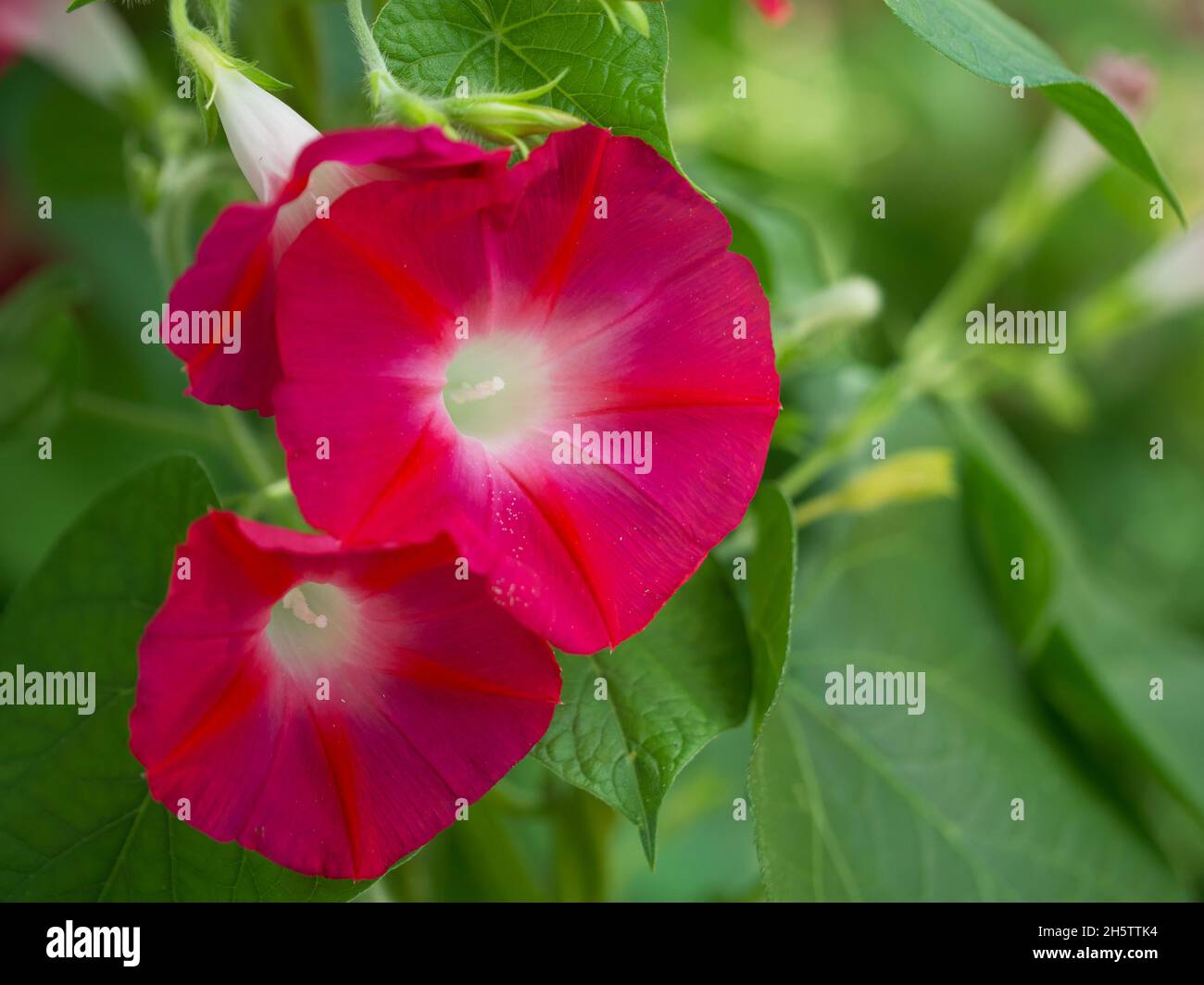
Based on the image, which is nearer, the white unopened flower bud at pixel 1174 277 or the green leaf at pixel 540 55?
the green leaf at pixel 540 55

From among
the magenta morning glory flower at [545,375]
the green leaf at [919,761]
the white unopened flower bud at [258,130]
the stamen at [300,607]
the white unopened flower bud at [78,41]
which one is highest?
the white unopened flower bud at [78,41]

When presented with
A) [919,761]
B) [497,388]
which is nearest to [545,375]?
[497,388]

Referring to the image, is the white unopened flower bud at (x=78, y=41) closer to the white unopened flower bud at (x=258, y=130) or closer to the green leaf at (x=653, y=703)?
the white unopened flower bud at (x=258, y=130)

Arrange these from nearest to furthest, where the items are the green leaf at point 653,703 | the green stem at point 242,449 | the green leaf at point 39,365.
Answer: the green leaf at point 653,703 → the green stem at point 242,449 → the green leaf at point 39,365

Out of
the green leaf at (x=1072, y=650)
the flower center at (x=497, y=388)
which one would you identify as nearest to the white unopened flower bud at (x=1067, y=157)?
the green leaf at (x=1072, y=650)

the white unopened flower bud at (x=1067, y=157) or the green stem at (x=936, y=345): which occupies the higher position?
the white unopened flower bud at (x=1067, y=157)

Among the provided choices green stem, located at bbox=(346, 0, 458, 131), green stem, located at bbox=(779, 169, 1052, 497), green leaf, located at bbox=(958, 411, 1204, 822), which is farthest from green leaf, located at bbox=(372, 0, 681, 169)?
green leaf, located at bbox=(958, 411, 1204, 822)

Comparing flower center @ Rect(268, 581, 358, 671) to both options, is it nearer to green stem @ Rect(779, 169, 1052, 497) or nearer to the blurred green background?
the blurred green background

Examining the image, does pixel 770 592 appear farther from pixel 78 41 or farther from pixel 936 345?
pixel 78 41
